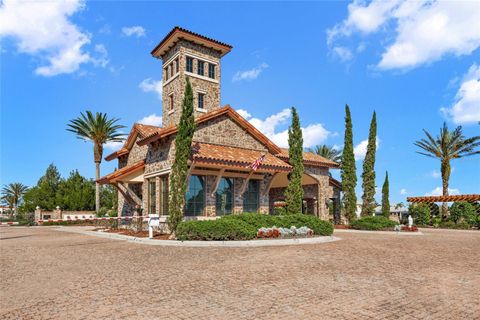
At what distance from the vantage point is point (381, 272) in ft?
28.0

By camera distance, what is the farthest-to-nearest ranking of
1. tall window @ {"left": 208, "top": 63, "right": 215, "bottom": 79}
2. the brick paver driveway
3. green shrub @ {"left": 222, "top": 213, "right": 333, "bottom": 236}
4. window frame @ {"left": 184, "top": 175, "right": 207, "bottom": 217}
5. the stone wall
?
tall window @ {"left": 208, "top": 63, "right": 215, "bottom": 79}, the stone wall, window frame @ {"left": 184, "top": 175, "right": 207, "bottom": 217}, green shrub @ {"left": 222, "top": 213, "right": 333, "bottom": 236}, the brick paver driveway

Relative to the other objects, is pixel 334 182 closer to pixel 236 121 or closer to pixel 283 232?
pixel 236 121

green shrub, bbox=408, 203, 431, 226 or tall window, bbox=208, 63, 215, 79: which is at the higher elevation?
tall window, bbox=208, 63, 215, 79

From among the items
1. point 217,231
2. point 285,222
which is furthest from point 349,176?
point 217,231

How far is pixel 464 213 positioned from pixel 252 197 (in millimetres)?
20422

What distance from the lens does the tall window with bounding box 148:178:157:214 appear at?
69.9ft

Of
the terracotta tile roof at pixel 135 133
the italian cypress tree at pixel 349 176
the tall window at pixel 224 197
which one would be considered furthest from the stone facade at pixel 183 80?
the italian cypress tree at pixel 349 176

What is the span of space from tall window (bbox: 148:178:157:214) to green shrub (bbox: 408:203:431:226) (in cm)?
2421

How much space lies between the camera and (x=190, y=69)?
2420cm

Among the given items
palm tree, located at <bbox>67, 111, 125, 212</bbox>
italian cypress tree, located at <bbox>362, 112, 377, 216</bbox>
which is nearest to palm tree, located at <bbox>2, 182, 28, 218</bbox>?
palm tree, located at <bbox>67, 111, 125, 212</bbox>

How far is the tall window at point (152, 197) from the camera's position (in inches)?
838

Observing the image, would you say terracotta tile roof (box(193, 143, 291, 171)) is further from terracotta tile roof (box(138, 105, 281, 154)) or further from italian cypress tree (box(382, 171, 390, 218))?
italian cypress tree (box(382, 171, 390, 218))

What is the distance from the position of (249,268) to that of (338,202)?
2455cm

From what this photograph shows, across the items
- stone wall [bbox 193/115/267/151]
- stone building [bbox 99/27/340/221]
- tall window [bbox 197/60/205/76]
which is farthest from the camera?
tall window [bbox 197/60/205/76]
